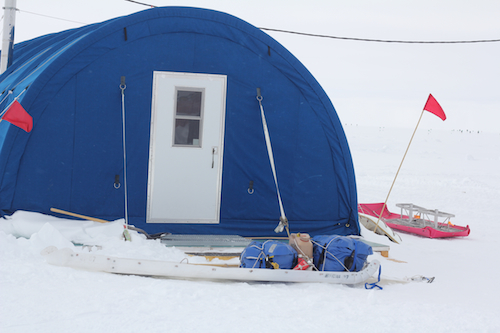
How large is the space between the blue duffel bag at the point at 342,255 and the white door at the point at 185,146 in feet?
6.13

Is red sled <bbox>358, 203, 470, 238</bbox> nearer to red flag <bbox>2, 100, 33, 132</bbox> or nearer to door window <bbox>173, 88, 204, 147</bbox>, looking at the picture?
door window <bbox>173, 88, 204, 147</bbox>

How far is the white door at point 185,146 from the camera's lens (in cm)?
572

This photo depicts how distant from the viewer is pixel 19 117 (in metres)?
5.01

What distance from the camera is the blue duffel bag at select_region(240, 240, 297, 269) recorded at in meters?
4.31

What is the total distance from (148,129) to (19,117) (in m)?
1.40

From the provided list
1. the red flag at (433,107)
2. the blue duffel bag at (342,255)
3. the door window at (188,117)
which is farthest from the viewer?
the red flag at (433,107)

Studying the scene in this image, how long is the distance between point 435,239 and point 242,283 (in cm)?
406

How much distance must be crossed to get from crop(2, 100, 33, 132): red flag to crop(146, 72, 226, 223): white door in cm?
136

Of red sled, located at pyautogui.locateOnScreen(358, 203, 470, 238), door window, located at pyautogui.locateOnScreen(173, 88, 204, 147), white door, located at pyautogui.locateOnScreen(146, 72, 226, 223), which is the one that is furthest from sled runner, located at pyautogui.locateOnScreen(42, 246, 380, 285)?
red sled, located at pyautogui.locateOnScreen(358, 203, 470, 238)

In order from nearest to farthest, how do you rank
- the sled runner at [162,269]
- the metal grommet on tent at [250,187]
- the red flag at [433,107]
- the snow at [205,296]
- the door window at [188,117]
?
the snow at [205,296] < the sled runner at [162,269] < the door window at [188,117] < the metal grommet on tent at [250,187] < the red flag at [433,107]

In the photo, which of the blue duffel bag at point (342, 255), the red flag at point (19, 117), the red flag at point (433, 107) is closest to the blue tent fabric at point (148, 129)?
the red flag at point (19, 117)

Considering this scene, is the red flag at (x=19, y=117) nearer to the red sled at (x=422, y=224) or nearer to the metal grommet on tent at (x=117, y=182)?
the metal grommet on tent at (x=117, y=182)

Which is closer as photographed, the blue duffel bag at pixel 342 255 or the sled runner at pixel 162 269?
the sled runner at pixel 162 269

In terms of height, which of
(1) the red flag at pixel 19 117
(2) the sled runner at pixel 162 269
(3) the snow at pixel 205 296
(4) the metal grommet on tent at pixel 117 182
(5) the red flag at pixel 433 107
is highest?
(5) the red flag at pixel 433 107
